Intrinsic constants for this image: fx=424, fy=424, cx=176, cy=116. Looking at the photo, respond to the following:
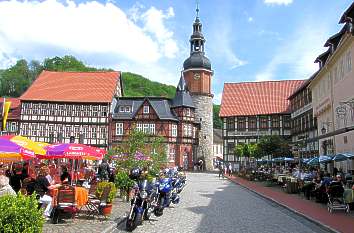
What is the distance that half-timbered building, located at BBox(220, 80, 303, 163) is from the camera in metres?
65.2

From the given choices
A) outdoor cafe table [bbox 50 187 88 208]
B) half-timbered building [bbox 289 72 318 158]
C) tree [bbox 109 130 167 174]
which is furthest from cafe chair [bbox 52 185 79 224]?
half-timbered building [bbox 289 72 318 158]

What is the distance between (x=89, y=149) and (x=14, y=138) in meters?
5.75

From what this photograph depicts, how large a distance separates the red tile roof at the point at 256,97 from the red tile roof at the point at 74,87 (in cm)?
1824

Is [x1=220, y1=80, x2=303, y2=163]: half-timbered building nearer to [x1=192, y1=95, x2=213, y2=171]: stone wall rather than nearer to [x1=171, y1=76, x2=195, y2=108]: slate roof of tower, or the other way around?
[x1=192, y1=95, x2=213, y2=171]: stone wall

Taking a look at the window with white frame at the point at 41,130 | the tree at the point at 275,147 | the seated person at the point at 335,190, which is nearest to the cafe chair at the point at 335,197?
the seated person at the point at 335,190

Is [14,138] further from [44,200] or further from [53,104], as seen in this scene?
[53,104]

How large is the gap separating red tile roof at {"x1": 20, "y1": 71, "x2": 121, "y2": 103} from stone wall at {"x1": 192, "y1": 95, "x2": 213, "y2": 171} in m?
14.2

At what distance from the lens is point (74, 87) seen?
65250mm

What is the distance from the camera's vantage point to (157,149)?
27.3 metres

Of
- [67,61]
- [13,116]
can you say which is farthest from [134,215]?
[67,61]

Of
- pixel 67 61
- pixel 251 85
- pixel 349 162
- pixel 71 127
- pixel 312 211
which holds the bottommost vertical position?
pixel 312 211

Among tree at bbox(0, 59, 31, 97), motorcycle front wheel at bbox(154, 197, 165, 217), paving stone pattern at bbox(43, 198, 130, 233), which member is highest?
tree at bbox(0, 59, 31, 97)

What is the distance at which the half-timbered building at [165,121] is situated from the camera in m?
65.6

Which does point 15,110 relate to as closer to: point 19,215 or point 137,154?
point 137,154
